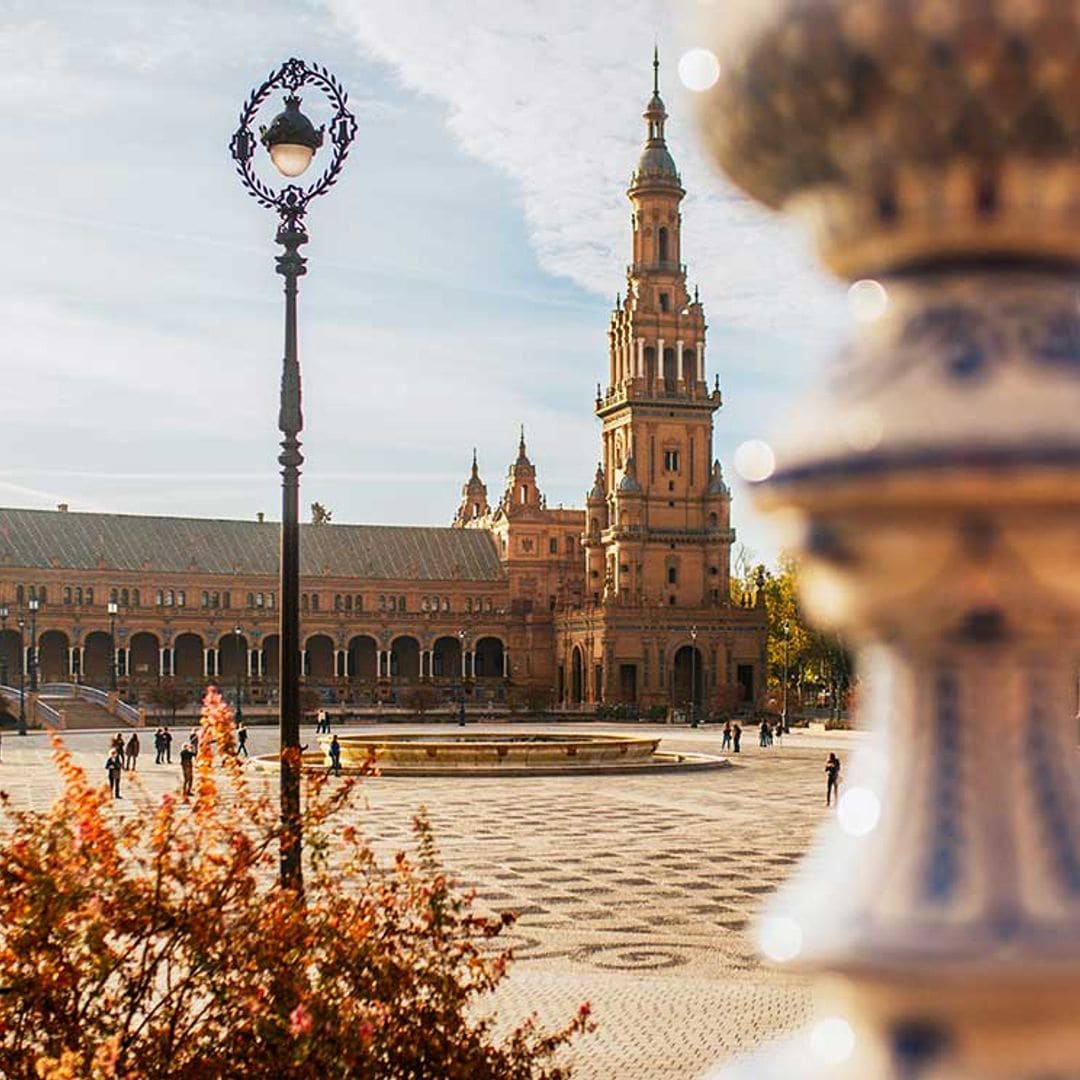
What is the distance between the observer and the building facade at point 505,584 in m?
112

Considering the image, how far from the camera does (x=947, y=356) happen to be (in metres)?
1.50

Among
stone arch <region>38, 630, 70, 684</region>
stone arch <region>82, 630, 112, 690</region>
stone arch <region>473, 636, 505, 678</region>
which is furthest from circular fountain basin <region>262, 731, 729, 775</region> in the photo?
stone arch <region>473, 636, 505, 678</region>

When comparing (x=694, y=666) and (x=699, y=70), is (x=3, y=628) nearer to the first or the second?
(x=694, y=666)

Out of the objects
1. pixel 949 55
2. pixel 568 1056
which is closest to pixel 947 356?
pixel 949 55

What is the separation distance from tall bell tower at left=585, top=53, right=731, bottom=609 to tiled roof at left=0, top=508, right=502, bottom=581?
2254cm

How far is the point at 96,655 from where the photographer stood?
120 metres

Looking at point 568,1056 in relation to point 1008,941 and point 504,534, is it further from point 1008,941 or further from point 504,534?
point 504,534

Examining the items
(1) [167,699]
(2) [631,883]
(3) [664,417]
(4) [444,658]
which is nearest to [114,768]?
(2) [631,883]

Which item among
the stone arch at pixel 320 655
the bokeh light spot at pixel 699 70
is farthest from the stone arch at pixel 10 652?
the bokeh light spot at pixel 699 70

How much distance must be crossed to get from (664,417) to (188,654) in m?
40.1

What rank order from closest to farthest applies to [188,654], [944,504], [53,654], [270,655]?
1. [944,504]
2. [53,654]
3. [188,654]
4. [270,655]

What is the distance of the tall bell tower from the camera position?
11375cm

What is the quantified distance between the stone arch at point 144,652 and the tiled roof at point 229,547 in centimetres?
519

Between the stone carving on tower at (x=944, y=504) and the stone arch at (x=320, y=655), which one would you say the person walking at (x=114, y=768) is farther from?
the stone arch at (x=320, y=655)
